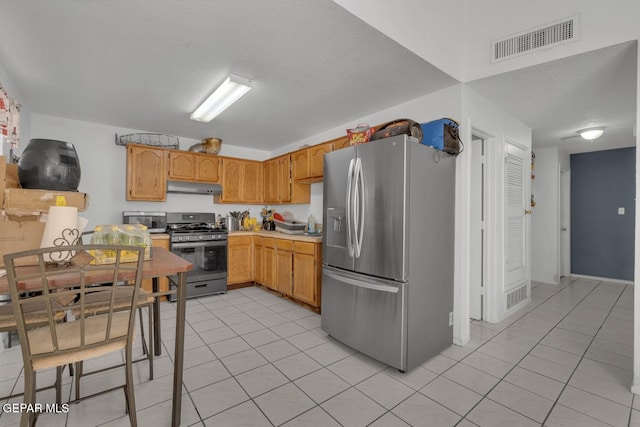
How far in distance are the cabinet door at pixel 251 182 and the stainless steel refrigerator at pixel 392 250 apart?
2.65 metres

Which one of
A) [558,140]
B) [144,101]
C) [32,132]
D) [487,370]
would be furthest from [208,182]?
[558,140]

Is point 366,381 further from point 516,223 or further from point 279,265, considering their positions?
point 516,223

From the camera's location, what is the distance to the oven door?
393 cm

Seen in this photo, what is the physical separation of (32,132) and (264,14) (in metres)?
3.62

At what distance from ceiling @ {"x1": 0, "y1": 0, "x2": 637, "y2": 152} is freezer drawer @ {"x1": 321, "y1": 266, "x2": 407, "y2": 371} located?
1.79 metres

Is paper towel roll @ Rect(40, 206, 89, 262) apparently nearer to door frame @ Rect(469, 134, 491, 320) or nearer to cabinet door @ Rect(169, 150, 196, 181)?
cabinet door @ Rect(169, 150, 196, 181)

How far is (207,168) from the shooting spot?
4.52 meters

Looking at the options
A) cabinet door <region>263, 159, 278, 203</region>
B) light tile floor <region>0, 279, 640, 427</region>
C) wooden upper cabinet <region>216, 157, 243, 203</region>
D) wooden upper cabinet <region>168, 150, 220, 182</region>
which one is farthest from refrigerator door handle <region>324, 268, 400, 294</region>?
wooden upper cabinet <region>168, 150, 220, 182</region>

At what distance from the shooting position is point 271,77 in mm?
2592

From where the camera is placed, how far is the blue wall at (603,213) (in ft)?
16.1

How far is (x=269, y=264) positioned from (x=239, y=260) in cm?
55

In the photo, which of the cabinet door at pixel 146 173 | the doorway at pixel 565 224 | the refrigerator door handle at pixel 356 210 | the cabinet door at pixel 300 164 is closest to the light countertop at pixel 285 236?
the cabinet door at pixel 300 164

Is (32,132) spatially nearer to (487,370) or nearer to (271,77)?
(271,77)

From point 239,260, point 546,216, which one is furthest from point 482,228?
point 239,260
